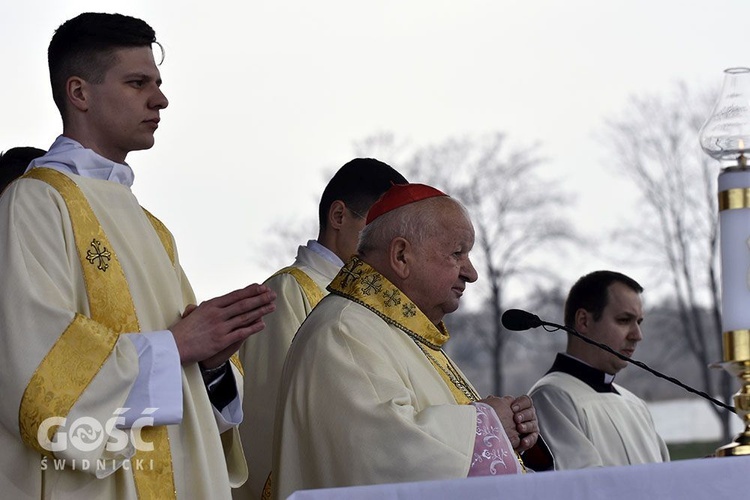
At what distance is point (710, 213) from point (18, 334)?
1976 centimetres

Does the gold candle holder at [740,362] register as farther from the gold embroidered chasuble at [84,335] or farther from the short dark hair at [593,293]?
the short dark hair at [593,293]

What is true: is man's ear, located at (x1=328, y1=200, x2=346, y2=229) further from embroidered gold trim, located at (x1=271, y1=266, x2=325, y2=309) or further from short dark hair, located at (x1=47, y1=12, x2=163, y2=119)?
short dark hair, located at (x1=47, y1=12, x2=163, y2=119)

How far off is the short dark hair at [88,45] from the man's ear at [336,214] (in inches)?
70.4

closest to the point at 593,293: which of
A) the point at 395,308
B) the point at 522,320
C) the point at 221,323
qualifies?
the point at 395,308

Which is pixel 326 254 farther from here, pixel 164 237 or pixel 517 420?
pixel 517 420

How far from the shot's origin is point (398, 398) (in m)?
3.71

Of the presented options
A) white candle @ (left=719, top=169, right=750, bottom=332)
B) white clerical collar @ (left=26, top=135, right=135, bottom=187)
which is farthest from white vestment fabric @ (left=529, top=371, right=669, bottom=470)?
white clerical collar @ (left=26, top=135, right=135, bottom=187)

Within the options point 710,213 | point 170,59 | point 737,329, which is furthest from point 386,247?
point 710,213

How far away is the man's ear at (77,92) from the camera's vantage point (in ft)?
12.2

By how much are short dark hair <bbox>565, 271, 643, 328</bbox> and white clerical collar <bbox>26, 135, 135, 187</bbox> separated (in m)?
3.41

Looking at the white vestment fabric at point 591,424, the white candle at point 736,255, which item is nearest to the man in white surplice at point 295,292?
the white vestment fabric at point 591,424

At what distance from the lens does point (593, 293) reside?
21.6ft

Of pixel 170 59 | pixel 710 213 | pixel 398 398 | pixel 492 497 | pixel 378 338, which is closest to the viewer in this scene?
pixel 492 497

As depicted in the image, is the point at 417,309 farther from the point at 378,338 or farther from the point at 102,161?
the point at 102,161
